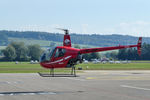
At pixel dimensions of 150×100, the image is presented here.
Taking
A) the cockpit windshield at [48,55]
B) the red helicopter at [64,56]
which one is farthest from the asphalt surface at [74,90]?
the cockpit windshield at [48,55]

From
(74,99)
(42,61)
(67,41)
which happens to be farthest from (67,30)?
(74,99)

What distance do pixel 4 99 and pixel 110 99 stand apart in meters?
6.34

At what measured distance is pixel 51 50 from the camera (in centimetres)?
3095

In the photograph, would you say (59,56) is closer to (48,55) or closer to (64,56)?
(64,56)

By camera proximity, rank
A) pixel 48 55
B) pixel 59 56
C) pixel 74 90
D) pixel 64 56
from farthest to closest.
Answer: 1. pixel 48 55
2. pixel 59 56
3. pixel 64 56
4. pixel 74 90

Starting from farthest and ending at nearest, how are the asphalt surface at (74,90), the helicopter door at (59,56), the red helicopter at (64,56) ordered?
the helicopter door at (59,56)
the red helicopter at (64,56)
the asphalt surface at (74,90)

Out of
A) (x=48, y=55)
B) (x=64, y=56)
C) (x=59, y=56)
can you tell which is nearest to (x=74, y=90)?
(x=64, y=56)

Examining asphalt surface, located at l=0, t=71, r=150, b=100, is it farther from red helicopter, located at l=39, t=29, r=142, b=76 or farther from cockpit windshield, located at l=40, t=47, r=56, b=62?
cockpit windshield, located at l=40, t=47, r=56, b=62

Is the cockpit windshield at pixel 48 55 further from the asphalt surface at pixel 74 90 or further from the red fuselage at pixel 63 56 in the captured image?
the asphalt surface at pixel 74 90

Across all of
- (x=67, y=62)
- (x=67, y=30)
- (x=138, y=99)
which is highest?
(x=67, y=30)

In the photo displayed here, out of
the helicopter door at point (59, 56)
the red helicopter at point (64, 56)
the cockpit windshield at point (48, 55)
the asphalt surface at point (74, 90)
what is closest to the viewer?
the asphalt surface at point (74, 90)

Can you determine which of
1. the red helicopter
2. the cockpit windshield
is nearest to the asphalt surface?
the red helicopter

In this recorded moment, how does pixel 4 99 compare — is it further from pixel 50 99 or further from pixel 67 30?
pixel 67 30

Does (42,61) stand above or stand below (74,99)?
above
